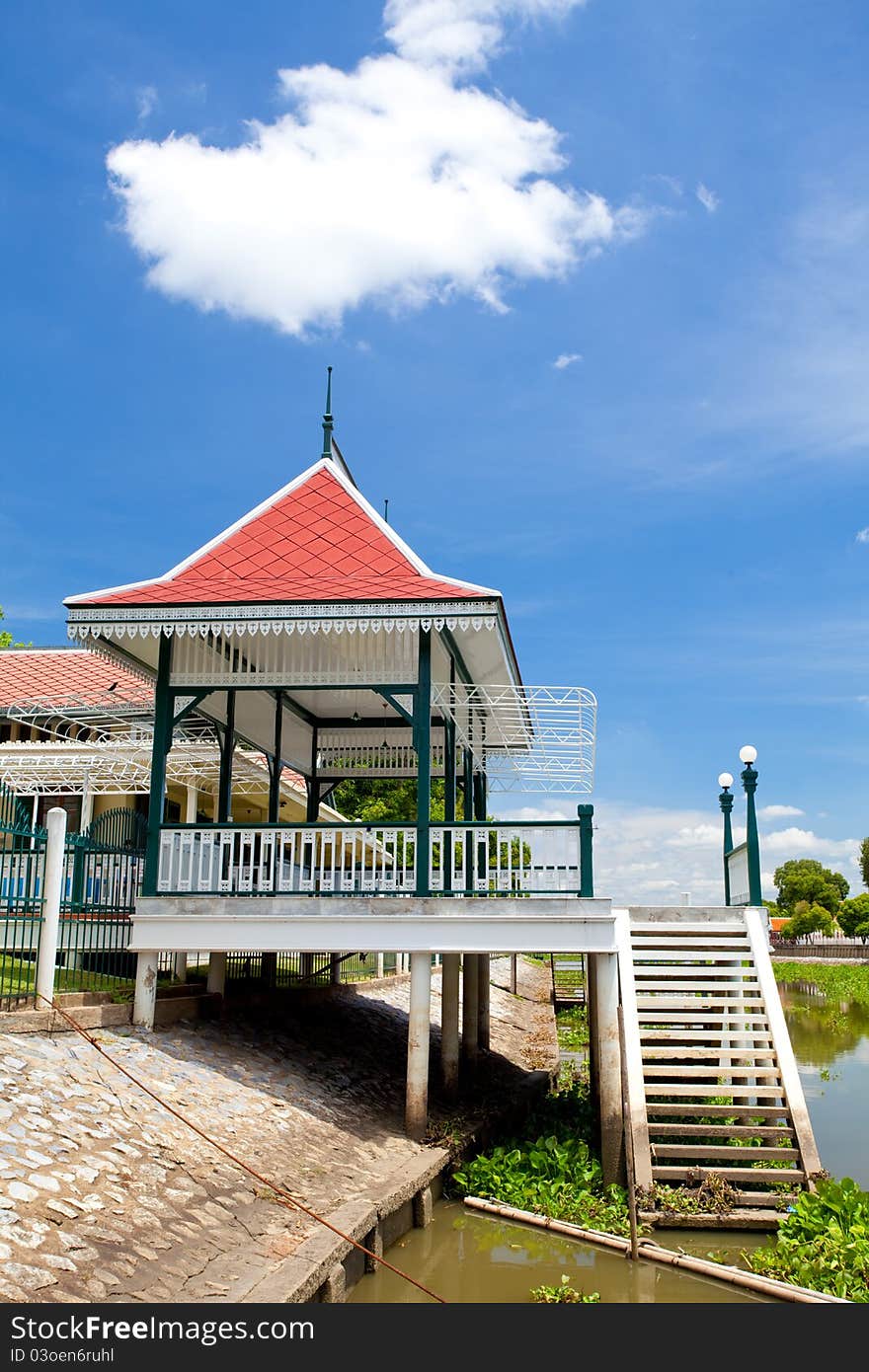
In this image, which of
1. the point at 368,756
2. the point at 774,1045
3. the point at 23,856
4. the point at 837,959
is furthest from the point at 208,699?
the point at 837,959

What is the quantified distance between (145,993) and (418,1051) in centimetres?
271

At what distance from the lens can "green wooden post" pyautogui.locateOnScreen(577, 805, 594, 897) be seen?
10656 millimetres

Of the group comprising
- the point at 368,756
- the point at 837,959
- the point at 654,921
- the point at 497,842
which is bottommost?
the point at 837,959

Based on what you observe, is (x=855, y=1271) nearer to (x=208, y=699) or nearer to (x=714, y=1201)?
(x=714, y=1201)

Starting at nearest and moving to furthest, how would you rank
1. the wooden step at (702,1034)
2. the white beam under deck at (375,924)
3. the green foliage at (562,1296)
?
the green foliage at (562,1296) < the white beam under deck at (375,924) < the wooden step at (702,1034)

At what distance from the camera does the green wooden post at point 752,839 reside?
12.7m

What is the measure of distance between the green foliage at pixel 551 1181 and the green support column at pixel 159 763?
4255 mm

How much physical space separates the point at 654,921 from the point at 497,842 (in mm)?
2683

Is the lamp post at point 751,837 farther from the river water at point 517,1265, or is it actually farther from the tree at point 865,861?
the tree at point 865,861

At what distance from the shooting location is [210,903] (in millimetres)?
11062

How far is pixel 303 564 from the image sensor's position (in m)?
12.4

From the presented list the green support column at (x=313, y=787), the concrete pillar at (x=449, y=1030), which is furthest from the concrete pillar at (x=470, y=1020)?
the green support column at (x=313, y=787)

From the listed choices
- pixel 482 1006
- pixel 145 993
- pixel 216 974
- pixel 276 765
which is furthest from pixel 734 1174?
pixel 276 765

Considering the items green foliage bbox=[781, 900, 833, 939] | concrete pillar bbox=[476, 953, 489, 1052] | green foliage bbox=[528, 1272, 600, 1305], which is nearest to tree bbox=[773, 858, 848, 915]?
green foliage bbox=[781, 900, 833, 939]
